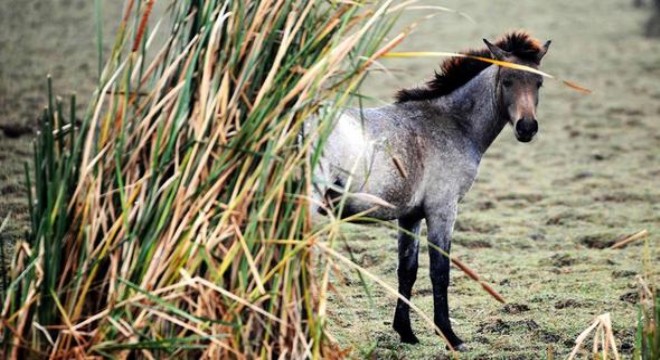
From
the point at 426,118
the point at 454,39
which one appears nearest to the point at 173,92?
the point at 426,118

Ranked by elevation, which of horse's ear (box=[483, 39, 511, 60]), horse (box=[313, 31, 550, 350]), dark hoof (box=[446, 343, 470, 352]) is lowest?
dark hoof (box=[446, 343, 470, 352])

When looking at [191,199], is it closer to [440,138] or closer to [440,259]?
[440,259]

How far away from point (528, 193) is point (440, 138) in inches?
174

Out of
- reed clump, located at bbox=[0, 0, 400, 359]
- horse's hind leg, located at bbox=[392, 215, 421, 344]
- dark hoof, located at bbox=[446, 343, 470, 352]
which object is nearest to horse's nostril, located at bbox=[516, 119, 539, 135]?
horse's hind leg, located at bbox=[392, 215, 421, 344]

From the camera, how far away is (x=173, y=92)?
395 cm

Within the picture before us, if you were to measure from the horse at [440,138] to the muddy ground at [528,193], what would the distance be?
474 mm

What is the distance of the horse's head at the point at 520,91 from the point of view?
19.2 ft

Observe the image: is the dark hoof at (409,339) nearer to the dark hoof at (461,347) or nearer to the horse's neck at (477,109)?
the dark hoof at (461,347)

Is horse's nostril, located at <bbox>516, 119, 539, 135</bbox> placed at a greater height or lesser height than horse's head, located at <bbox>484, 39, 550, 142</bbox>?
lesser

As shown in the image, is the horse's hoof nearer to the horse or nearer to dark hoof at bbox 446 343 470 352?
the horse

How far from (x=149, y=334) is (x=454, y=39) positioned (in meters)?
15.8

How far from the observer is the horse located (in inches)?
220

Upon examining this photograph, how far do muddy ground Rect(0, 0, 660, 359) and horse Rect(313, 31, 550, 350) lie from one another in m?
0.47

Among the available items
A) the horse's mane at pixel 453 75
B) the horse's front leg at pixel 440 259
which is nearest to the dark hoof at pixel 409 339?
the horse's front leg at pixel 440 259
